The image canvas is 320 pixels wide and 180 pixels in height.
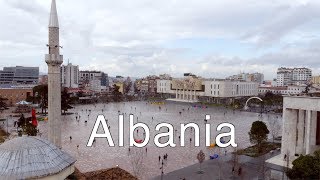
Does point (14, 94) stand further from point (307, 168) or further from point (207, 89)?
point (307, 168)

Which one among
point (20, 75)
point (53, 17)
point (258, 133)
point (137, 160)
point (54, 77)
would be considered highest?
point (53, 17)

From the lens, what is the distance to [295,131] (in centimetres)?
Result: 2494

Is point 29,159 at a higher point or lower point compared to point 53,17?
lower

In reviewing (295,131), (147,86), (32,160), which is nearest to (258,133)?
(295,131)

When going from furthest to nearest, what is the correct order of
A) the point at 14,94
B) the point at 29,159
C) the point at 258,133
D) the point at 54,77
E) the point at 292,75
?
the point at 292,75 → the point at 14,94 → the point at 258,133 → the point at 54,77 → the point at 29,159

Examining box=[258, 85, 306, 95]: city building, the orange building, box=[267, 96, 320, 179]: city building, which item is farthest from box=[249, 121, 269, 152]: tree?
box=[258, 85, 306, 95]: city building

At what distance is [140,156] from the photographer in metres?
26.4

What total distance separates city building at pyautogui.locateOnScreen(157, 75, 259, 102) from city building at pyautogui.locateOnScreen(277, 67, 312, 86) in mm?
62407

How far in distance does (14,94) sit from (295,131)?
58.7 metres

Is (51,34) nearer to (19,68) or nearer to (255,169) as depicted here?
(255,169)

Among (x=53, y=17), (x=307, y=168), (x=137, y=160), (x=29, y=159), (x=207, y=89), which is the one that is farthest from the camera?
(x=207, y=89)

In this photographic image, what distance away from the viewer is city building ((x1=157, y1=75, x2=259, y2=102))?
84.8 meters

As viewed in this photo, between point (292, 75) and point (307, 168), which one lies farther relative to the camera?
point (292, 75)

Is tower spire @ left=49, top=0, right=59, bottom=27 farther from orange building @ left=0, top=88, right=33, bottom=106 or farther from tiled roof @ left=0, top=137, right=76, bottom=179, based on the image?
orange building @ left=0, top=88, right=33, bottom=106
